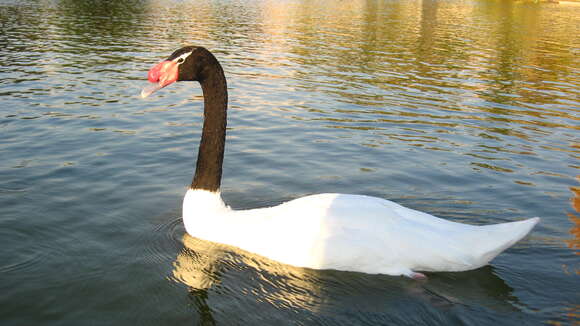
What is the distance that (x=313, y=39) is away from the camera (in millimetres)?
29672

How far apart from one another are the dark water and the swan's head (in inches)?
71.9

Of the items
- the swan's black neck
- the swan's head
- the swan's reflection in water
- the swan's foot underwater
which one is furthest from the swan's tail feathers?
the swan's head

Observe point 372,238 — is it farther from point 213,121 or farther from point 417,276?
point 213,121

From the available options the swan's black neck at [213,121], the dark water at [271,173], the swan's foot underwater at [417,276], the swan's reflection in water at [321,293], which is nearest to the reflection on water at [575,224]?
the dark water at [271,173]

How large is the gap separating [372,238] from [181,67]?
2.94m

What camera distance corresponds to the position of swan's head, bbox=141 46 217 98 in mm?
6785

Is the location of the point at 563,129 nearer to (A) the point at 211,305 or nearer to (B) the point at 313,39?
(A) the point at 211,305

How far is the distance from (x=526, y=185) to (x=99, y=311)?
674 cm

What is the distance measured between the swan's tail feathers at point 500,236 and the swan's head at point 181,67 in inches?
143

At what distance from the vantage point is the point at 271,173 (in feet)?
31.3

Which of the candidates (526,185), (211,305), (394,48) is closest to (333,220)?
(211,305)

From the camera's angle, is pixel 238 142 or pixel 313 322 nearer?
pixel 313 322

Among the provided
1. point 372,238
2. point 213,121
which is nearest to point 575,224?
point 372,238

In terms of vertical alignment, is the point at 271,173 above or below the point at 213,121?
below
